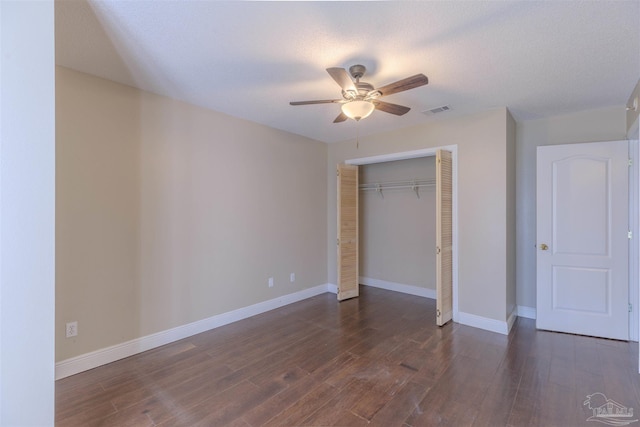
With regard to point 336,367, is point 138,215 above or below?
above

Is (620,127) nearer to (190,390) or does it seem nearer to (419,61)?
(419,61)

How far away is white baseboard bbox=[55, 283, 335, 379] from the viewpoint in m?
2.47

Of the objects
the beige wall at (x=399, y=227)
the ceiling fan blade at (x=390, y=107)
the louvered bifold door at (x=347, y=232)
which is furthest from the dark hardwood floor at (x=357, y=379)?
the ceiling fan blade at (x=390, y=107)

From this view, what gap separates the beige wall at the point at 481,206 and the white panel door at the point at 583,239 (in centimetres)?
51

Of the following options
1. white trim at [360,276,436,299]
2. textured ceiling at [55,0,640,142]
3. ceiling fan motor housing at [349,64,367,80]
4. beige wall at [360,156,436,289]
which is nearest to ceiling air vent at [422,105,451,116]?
textured ceiling at [55,0,640,142]

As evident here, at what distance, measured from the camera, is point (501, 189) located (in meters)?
3.33

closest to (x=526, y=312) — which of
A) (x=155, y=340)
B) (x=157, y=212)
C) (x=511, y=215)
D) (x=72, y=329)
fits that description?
(x=511, y=215)

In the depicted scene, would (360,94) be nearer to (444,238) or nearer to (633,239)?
(444,238)

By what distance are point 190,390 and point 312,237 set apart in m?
2.84

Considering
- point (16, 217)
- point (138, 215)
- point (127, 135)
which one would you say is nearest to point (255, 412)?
point (16, 217)

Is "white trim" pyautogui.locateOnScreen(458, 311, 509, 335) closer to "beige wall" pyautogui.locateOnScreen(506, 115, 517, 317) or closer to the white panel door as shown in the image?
"beige wall" pyautogui.locateOnScreen(506, 115, 517, 317)

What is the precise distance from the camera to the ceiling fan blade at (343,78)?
6.30 ft

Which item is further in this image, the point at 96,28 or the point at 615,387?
the point at 615,387

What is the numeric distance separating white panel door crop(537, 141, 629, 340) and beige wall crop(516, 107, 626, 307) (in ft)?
0.99
